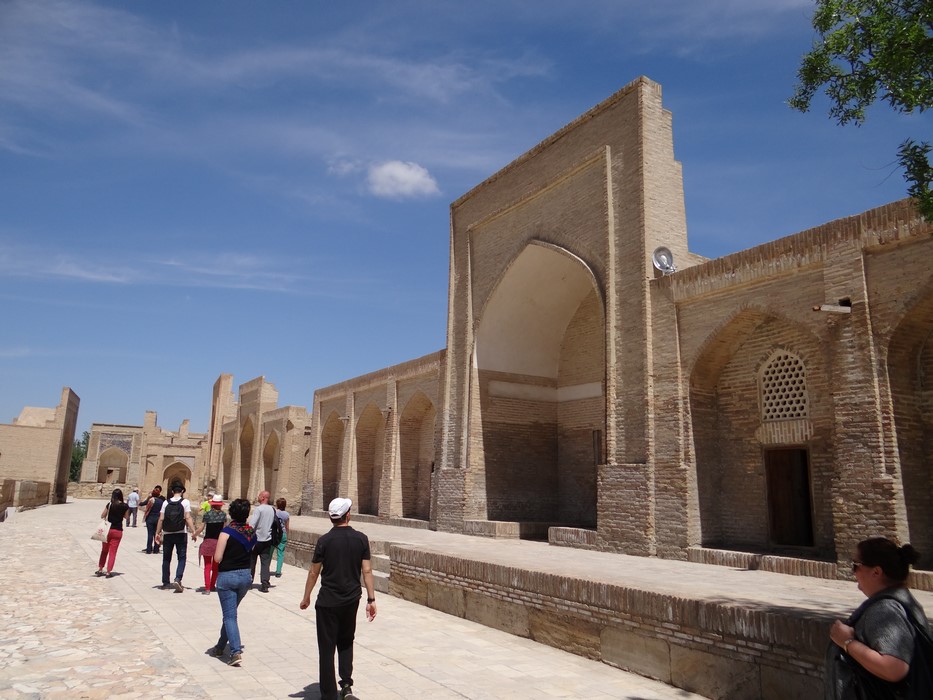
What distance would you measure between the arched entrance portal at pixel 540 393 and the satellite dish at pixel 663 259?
3.45 m

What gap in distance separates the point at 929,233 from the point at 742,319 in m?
2.69

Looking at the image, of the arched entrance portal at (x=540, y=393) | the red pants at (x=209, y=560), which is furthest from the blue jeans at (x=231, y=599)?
the arched entrance portal at (x=540, y=393)

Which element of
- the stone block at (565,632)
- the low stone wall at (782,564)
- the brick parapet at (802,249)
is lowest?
the stone block at (565,632)

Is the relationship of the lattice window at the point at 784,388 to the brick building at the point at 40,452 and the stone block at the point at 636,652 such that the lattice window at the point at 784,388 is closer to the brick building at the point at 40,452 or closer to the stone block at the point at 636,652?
the stone block at the point at 636,652

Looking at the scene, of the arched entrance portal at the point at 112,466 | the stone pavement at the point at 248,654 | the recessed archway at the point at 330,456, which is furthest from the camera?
the arched entrance portal at the point at 112,466

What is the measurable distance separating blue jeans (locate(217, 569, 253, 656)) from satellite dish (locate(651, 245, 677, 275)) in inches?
316

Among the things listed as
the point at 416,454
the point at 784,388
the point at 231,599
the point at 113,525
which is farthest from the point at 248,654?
the point at 416,454

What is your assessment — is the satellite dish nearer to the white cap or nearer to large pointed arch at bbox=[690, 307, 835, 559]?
large pointed arch at bbox=[690, 307, 835, 559]

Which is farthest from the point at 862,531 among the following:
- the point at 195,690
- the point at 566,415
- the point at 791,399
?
the point at 566,415

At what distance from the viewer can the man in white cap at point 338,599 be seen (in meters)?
4.23

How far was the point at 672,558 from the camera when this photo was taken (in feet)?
32.9

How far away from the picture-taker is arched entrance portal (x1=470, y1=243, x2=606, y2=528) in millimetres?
15055

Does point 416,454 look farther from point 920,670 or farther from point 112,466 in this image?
point 112,466

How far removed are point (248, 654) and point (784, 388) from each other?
775 cm
